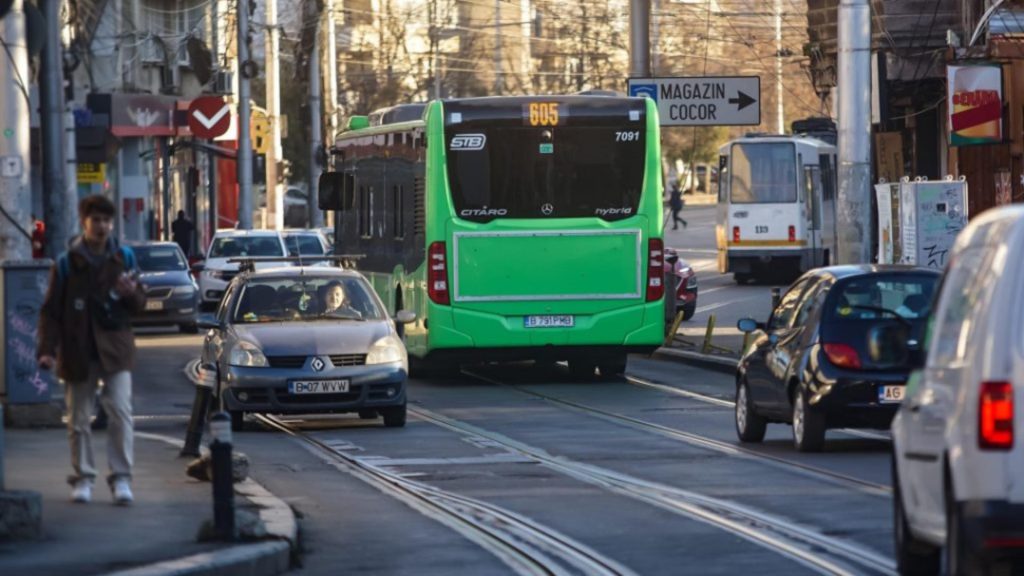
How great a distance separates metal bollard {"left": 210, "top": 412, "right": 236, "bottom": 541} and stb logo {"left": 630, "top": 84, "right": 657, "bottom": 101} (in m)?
17.6

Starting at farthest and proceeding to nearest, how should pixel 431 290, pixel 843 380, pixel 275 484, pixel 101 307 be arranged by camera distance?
pixel 431 290 < pixel 843 380 < pixel 275 484 < pixel 101 307

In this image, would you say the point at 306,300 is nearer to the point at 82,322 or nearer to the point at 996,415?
the point at 82,322

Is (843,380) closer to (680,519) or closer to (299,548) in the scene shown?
(680,519)

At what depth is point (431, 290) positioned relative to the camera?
23703 mm

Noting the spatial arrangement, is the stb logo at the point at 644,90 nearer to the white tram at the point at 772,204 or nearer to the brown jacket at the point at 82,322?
the brown jacket at the point at 82,322

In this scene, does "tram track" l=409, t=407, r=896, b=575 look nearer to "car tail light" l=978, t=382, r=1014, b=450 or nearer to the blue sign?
"car tail light" l=978, t=382, r=1014, b=450

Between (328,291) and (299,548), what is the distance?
8541 millimetres

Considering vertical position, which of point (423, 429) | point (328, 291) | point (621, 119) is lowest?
point (423, 429)

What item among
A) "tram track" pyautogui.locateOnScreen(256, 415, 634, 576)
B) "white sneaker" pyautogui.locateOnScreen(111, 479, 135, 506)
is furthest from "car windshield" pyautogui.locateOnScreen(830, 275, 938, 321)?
"white sneaker" pyautogui.locateOnScreen(111, 479, 135, 506)

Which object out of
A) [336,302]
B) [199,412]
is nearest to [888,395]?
[199,412]

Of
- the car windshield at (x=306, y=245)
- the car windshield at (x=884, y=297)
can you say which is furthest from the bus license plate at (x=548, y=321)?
the car windshield at (x=306, y=245)

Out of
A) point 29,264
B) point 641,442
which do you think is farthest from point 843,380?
point 29,264

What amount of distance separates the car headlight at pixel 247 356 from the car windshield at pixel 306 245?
72.2 feet

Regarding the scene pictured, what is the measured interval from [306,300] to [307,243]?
22.2 metres
